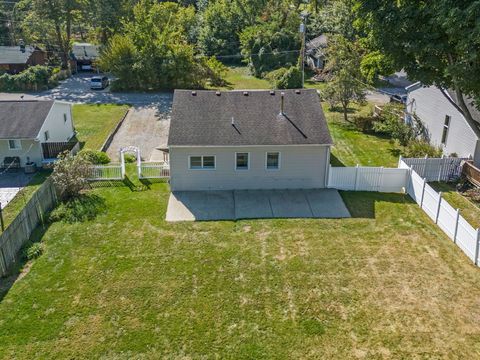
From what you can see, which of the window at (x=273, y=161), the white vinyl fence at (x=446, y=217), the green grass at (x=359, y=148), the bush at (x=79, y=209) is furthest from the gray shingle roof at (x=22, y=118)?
the white vinyl fence at (x=446, y=217)

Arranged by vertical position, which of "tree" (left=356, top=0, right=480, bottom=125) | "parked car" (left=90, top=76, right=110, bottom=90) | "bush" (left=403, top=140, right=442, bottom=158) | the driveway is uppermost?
"tree" (left=356, top=0, right=480, bottom=125)

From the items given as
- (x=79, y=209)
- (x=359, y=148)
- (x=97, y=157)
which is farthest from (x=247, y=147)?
(x=359, y=148)

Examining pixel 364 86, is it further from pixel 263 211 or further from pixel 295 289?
pixel 295 289

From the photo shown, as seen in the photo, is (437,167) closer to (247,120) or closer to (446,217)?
(446,217)

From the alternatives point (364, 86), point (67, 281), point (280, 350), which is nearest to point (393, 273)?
point (280, 350)

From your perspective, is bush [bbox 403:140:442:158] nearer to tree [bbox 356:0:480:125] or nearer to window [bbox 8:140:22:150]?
tree [bbox 356:0:480:125]

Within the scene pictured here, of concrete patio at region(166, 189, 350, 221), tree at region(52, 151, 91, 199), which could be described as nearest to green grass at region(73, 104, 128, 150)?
tree at region(52, 151, 91, 199)

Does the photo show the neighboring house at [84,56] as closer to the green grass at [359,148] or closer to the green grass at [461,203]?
the green grass at [359,148]
